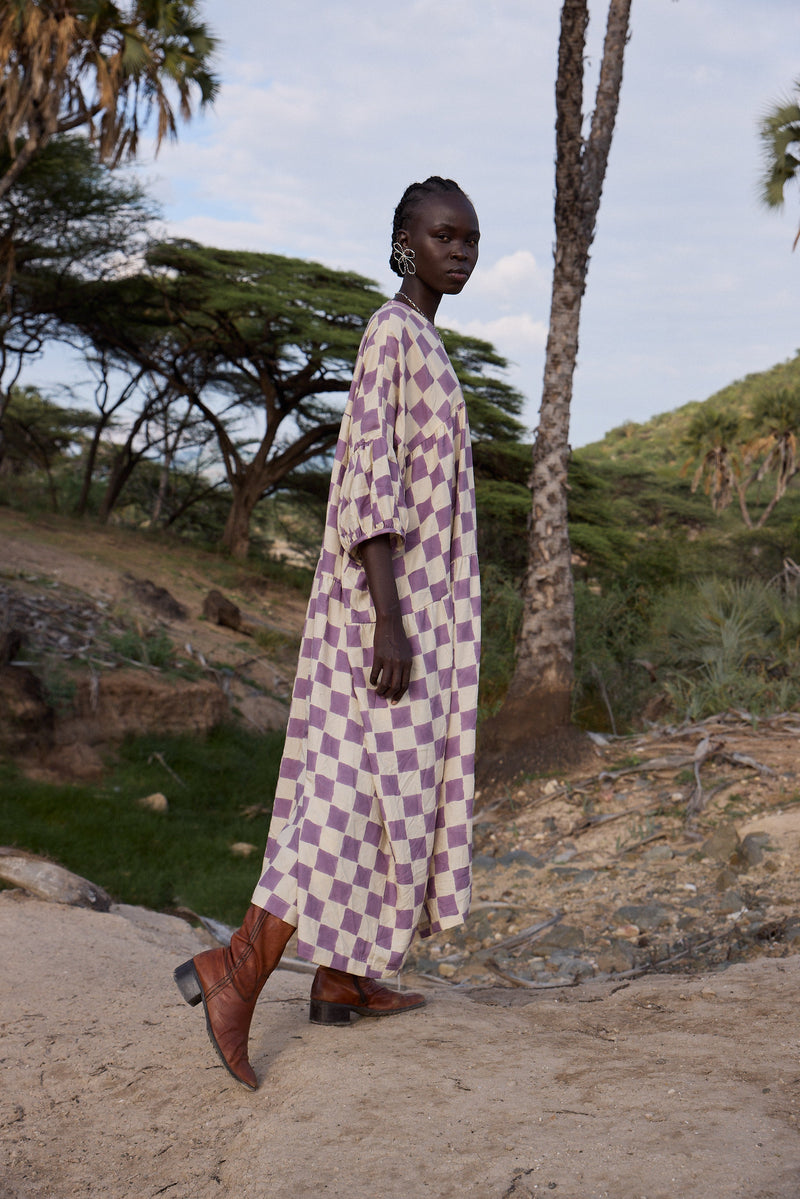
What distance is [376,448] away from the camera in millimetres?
2188

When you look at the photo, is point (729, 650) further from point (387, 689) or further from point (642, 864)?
point (387, 689)

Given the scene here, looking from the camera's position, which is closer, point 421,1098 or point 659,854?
point 421,1098

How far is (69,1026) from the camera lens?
8.53 feet

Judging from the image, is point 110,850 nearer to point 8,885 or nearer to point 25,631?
point 8,885

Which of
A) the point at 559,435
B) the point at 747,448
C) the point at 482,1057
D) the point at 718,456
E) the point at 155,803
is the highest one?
the point at 747,448

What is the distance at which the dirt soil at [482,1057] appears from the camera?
1.71m

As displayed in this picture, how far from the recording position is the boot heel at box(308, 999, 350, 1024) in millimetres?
2459

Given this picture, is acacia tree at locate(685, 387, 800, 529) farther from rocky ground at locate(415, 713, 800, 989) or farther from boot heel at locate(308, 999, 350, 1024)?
boot heel at locate(308, 999, 350, 1024)

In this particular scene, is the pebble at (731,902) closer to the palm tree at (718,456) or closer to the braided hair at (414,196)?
the braided hair at (414,196)

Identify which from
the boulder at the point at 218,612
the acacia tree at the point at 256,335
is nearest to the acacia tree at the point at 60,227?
the acacia tree at the point at 256,335

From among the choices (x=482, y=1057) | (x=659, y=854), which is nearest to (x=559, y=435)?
(x=659, y=854)

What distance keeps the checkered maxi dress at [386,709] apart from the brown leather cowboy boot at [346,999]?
→ 267 millimetres

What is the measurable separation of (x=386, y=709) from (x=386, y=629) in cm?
18

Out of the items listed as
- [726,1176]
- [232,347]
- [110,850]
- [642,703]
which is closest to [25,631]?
[110,850]
